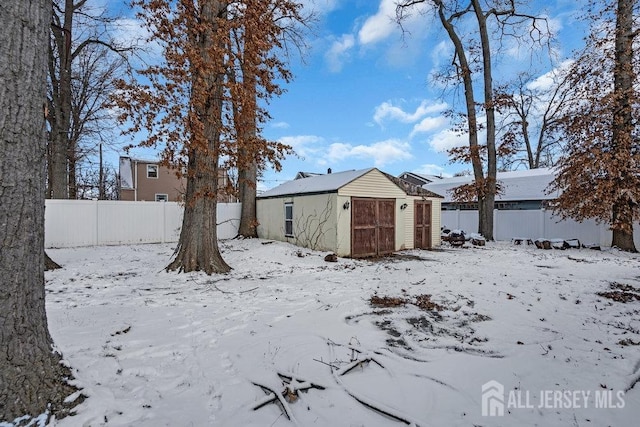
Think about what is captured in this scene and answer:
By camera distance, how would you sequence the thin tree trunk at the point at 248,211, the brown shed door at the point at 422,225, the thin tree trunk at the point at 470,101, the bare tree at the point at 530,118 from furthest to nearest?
the bare tree at the point at 530,118, the thin tree trunk at the point at 470,101, the thin tree trunk at the point at 248,211, the brown shed door at the point at 422,225

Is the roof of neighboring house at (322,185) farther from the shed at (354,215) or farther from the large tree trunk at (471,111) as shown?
the large tree trunk at (471,111)

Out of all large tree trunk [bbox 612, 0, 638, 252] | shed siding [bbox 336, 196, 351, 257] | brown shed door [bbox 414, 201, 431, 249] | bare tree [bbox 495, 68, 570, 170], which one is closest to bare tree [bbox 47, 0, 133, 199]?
shed siding [bbox 336, 196, 351, 257]

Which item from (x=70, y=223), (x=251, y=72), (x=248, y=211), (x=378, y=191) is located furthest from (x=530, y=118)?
(x=70, y=223)

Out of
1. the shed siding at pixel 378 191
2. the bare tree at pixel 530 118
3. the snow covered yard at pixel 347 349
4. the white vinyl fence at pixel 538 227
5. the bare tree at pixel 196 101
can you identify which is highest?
the bare tree at pixel 530 118

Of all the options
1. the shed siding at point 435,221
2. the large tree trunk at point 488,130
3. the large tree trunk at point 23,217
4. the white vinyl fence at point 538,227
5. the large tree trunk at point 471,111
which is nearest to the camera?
the large tree trunk at point 23,217

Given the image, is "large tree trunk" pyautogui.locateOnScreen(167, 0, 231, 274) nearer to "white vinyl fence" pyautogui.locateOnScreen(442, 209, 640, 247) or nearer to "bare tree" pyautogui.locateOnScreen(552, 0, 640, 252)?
"bare tree" pyautogui.locateOnScreen(552, 0, 640, 252)

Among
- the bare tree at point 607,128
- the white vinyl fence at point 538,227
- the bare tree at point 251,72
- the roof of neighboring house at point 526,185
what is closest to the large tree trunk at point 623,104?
the bare tree at point 607,128

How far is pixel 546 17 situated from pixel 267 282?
17271 millimetres

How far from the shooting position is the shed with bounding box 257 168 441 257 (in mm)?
9484

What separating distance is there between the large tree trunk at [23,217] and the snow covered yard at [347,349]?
0.32 meters

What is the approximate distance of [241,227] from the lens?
1347 cm

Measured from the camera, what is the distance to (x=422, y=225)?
11883 mm

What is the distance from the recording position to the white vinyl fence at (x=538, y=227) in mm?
12219

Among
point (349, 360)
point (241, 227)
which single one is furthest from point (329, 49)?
point (349, 360)
